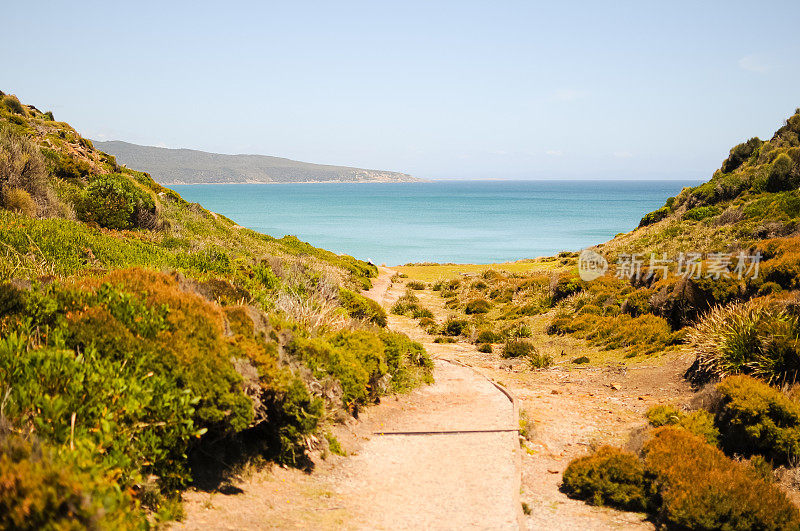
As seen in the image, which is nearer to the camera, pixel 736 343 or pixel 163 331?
pixel 163 331

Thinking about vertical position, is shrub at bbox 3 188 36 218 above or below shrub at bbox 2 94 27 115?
below

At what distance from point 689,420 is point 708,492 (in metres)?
2.48

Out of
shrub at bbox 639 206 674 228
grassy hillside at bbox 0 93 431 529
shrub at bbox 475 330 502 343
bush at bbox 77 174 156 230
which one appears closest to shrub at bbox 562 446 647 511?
grassy hillside at bbox 0 93 431 529

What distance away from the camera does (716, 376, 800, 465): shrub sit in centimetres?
728

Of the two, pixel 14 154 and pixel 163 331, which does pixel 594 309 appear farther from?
pixel 14 154

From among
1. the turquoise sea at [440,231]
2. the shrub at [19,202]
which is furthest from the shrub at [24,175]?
the turquoise sea at [440,231]

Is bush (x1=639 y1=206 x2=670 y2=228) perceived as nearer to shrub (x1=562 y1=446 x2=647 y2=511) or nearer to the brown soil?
the brown soil

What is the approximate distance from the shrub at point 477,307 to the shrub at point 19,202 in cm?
1616

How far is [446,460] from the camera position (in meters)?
7.87

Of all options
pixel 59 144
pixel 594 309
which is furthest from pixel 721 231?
pixel 59 144

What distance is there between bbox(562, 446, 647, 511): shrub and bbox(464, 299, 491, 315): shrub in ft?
52.7

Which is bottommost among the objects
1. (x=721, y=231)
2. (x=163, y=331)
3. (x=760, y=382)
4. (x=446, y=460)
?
(x=446, y=460)

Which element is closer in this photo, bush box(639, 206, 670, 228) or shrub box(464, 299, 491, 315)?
shrub box(464, 299, 491, 315)

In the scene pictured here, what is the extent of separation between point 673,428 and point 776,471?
132 centimetres
